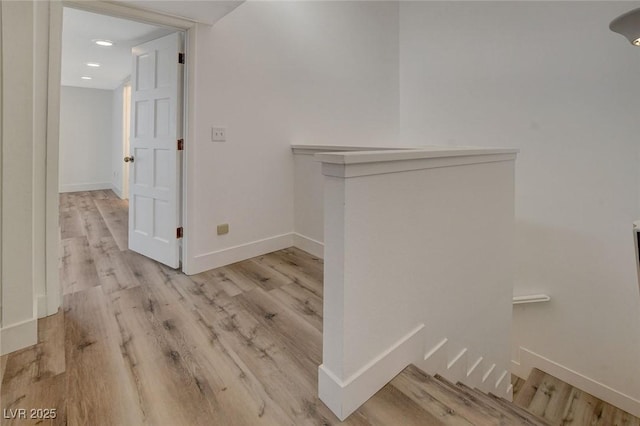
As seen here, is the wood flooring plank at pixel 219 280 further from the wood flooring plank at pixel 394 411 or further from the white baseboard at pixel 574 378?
the white baseboard at pixel 574 378

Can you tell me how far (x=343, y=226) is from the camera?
1144mm

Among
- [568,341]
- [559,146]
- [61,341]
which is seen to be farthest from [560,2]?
[61,341]

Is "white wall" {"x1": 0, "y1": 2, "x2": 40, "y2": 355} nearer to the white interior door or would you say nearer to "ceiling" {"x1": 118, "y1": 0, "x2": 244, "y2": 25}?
"ceiling" {"x1": 118, "y1": 0, "x2": 244, "y2": 25}

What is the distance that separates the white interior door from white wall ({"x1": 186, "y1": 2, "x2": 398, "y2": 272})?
7.6 inches

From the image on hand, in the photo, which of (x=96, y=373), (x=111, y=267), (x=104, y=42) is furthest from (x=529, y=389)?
(x=104, y=42)

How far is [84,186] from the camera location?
6840 mm

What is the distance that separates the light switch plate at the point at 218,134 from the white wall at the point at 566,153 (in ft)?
9.65

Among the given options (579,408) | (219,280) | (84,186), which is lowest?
(579,408)

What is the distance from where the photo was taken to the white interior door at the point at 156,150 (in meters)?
2.49

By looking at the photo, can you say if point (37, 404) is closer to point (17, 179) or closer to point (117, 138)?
→ point (17, 179)

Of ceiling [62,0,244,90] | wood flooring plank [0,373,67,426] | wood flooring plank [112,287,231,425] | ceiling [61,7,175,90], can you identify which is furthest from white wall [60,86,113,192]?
wood flooring plank [0,373,67,426]

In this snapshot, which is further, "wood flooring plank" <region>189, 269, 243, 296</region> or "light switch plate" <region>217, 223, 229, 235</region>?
"light switch plate" <region>217, 223, 229, 235</region>

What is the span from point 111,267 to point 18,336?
1101mm

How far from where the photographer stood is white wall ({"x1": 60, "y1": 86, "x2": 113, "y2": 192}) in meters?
6.58
